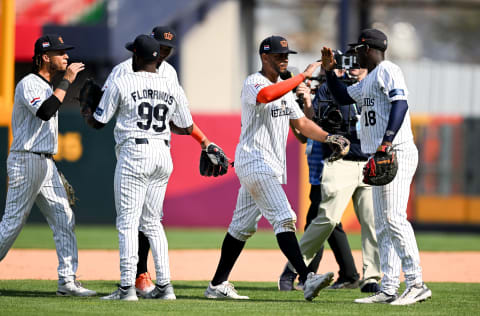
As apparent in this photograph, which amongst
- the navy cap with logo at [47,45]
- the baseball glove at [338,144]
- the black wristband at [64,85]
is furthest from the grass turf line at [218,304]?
the navy cap with logo at [47,45]

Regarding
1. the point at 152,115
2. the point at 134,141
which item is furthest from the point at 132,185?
the point at 152,115

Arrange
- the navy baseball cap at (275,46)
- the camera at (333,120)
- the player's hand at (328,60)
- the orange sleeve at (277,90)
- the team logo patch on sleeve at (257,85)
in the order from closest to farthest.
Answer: the orange sleeve at (277,90), the team logo patch on sleeve at (257,85), the navy baseball cap at (275,46), the player's hand at (328,60), the camera at (333,120)

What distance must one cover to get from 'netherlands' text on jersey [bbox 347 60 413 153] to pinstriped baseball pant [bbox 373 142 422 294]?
162 millimetres

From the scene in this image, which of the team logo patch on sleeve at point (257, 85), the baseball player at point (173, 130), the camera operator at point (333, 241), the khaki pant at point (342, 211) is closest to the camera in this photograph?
the team logo patch on sleeve at point (257, 85)

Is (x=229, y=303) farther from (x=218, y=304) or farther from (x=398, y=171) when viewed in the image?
(x=398, y=171)

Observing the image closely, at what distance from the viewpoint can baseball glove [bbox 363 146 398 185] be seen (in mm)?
5957

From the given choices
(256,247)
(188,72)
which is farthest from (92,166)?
(188,72)

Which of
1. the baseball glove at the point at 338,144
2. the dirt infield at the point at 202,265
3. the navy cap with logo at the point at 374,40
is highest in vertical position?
the navy cap with logo at the point at 374,40

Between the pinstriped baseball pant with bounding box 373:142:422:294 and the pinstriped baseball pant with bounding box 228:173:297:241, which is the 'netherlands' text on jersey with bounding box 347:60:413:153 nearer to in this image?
the pinstriped baseball pant with bounding box 373:142:422:294

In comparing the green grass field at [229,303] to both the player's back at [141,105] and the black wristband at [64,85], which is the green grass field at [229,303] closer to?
the player's back at [141,105]

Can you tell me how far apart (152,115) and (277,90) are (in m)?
0.96

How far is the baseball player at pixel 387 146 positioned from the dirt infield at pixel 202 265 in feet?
6.80

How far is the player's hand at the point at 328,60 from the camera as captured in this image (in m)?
6.47

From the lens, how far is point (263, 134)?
6383mm
